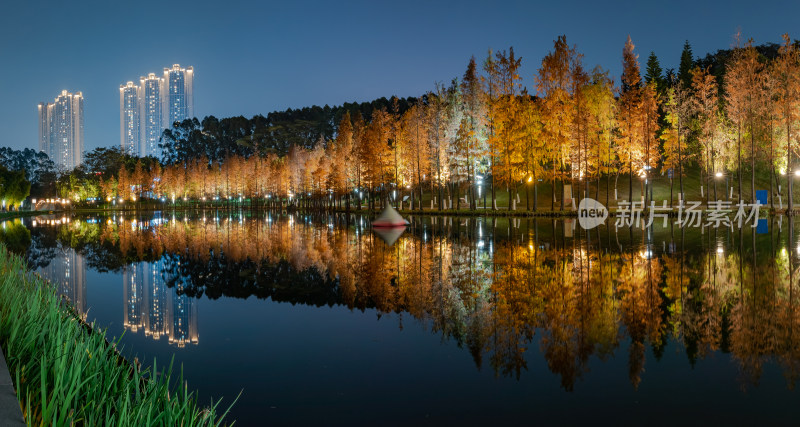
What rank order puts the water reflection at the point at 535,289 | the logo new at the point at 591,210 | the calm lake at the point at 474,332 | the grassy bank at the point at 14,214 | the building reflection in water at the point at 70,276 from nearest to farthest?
the calm lake at the point at 474,332 → the water reflection at the point at 535,289 → the building reflection in water at the point at 70,276 → the logo new at the point at 591,210 → the grassy bank at the point at 14,214

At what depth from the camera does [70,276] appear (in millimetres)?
14961

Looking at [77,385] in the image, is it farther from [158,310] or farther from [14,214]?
[14,214]

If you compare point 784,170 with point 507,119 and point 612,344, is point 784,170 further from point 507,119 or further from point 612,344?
point 612,344

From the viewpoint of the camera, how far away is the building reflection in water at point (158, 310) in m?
8.77

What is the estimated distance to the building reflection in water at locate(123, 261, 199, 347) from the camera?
28.8ft

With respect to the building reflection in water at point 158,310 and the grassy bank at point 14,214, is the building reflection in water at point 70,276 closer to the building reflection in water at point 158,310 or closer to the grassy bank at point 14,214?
the building reflection in water at point 158,310

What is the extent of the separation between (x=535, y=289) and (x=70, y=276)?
12.7m

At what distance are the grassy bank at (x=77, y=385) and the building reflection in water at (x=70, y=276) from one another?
488 cm

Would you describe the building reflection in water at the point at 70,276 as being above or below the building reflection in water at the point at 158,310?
above

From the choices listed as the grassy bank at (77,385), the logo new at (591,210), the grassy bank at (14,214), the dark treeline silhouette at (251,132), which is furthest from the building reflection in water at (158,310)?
the dark treeline silhouette at (251,132)

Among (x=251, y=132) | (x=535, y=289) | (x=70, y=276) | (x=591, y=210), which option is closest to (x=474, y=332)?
(x=535, y=289)

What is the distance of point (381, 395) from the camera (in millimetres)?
5629

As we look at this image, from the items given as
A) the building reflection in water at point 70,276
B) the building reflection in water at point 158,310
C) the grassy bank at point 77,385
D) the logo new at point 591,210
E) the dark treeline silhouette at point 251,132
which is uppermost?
the dark treeline silhouette at point 251,132

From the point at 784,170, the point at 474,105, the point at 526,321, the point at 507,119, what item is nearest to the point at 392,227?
the point at 507,119
